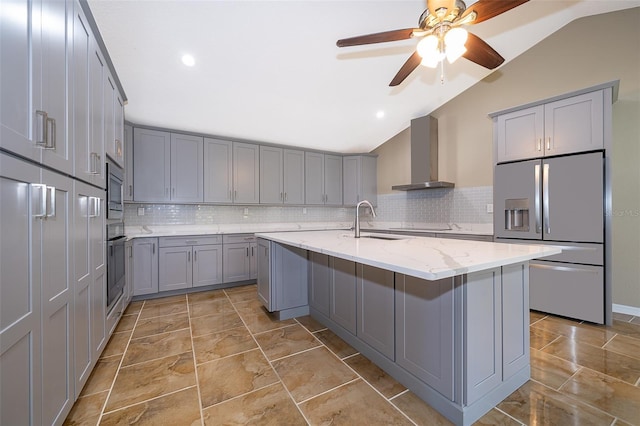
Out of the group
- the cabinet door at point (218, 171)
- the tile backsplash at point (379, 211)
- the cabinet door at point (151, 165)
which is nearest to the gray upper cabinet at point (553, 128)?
the tile backsplash at point (379, 211)

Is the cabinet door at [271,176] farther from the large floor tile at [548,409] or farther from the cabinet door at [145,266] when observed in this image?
the large floor tile at [548,409]

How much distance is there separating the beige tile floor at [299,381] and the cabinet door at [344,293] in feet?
0.63

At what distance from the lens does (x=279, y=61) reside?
2859 millimetres

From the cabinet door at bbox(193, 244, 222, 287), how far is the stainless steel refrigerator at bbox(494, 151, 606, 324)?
3741 millimetres

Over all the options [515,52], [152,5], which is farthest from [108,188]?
[515,52]

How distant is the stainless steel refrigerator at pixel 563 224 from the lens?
2.51 metres

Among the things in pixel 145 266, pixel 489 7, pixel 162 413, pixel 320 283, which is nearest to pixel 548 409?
pixel 320 283

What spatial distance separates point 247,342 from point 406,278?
1.48 meters

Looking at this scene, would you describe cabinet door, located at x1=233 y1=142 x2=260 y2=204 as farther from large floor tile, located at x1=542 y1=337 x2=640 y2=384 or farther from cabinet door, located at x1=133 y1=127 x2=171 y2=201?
large floor tile, located at x1=542 y1=337 x2=640 y2=384

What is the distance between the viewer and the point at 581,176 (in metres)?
2.57

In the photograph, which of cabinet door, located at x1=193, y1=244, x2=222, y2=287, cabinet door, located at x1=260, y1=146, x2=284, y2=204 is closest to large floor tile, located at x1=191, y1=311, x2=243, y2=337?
cabinet door, located at x1=193, y1=244, x2=222, y2=287

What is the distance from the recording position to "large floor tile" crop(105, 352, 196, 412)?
1.56 m

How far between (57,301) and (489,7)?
Result: 116 inches

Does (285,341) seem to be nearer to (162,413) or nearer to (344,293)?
(344,293)
